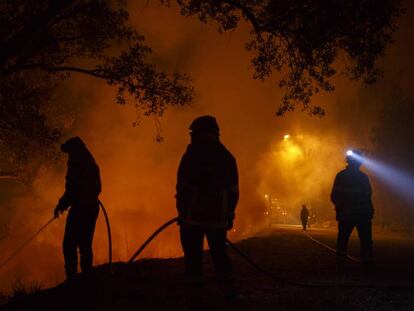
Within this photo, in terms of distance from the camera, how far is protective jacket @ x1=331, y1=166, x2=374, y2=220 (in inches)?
281

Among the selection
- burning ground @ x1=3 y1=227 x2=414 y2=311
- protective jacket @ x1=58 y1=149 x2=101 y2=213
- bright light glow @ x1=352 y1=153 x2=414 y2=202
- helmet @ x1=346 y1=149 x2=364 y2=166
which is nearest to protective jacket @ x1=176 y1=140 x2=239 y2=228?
burning ground @ x1=3 y1=227 x2=414 y2=311

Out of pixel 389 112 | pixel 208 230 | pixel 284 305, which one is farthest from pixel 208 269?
pixel 389 112

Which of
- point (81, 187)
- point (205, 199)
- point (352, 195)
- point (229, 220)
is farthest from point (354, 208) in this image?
point (81, 187)

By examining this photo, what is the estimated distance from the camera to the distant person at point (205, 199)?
412 cm

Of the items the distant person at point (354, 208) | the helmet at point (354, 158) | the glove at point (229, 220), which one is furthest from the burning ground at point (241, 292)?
the helmet at point (354, 158)

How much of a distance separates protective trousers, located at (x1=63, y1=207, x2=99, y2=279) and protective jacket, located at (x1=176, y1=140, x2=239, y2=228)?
2.25 metres

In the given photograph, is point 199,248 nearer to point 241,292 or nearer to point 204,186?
point 204,186

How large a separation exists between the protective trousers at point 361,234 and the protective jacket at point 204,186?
3.80 metres

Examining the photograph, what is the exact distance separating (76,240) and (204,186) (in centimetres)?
260

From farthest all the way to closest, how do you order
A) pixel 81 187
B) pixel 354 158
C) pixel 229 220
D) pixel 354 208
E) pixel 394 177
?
pixel 394 177 → pixel 354 158 → pixel 354 208 → pixel 81 187 → pixel 229 220

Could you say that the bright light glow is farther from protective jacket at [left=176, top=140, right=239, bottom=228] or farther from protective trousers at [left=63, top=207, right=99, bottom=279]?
protective jacket at [left=176, top=140, right=239, bottom=228]

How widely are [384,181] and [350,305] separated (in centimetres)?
2372

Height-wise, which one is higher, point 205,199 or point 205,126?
point 205,126

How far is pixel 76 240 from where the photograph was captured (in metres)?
5.75
